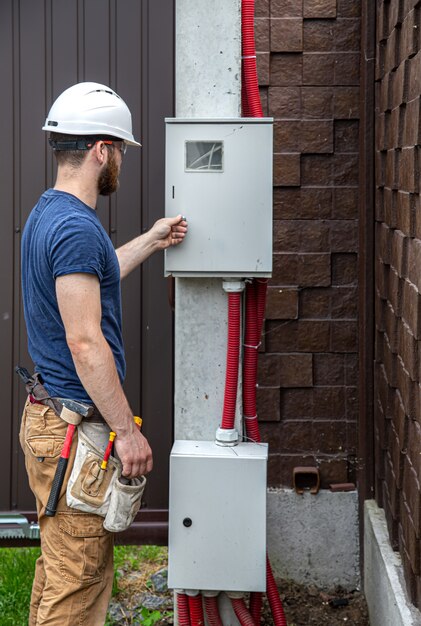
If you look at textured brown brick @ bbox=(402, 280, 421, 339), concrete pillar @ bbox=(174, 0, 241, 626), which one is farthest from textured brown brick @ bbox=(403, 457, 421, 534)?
concrete pillar @ bbox=(174, 0, 241, 626)

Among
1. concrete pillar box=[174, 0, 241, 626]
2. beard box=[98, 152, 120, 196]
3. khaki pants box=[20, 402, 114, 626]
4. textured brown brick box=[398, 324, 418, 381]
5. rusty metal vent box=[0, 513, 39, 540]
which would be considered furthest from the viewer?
rusty metal vent box=[0, 513, 39, 540]

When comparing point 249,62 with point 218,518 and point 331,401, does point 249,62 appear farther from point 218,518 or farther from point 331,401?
point 331,401

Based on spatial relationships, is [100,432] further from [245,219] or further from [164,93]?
[164,93]

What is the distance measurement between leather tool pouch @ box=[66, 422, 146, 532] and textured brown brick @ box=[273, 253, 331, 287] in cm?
161

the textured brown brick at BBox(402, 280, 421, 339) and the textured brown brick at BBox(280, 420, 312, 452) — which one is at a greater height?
the textured brown brick at BBox(402, 280, 421, 339)

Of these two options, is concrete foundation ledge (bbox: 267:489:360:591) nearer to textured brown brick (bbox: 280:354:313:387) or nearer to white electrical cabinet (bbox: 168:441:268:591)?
textured brown brick (bbox: 280:354:313:387)

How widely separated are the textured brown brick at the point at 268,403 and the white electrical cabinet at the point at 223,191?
1.25 m

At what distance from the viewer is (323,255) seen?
476cm

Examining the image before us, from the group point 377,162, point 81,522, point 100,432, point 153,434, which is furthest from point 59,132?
point 153,434

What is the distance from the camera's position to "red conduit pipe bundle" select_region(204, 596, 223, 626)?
378cm

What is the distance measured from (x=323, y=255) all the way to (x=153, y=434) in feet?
4.05

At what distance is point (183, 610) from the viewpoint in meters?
3.79

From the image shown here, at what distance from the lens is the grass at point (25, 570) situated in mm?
4480

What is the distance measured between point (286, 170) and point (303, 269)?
46 cm
